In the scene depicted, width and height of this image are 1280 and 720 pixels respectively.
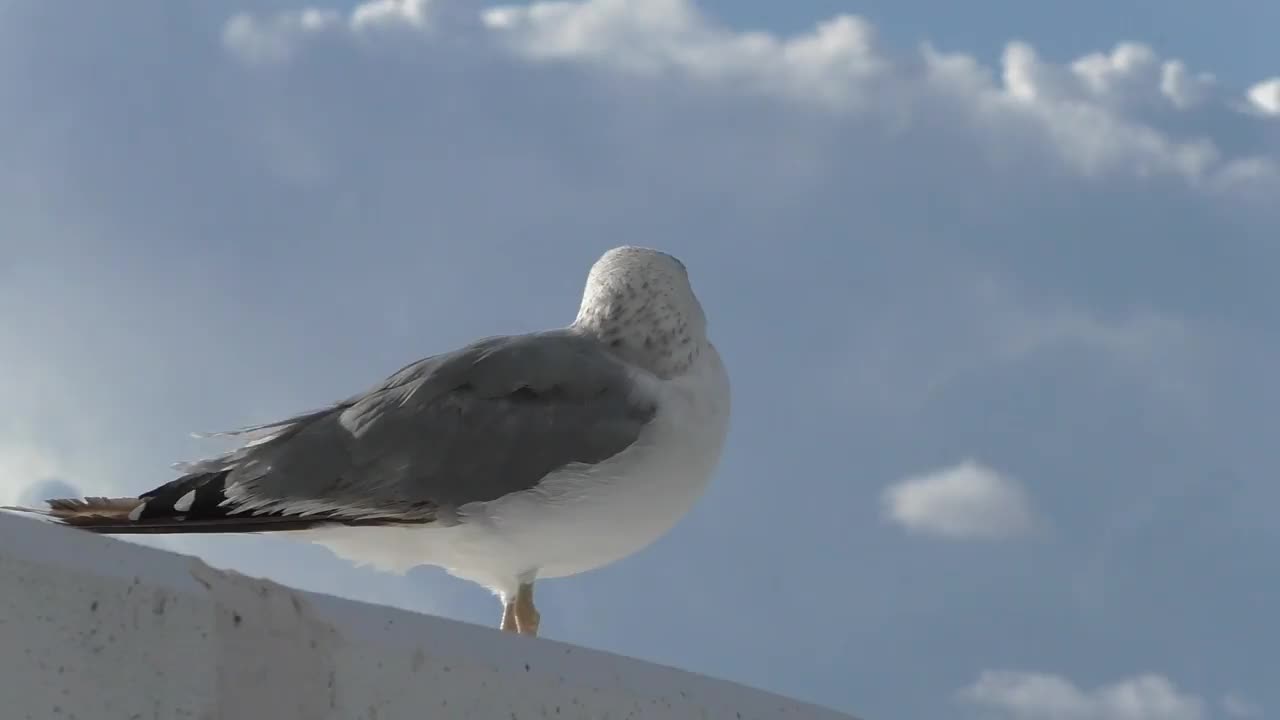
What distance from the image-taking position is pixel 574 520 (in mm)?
3451

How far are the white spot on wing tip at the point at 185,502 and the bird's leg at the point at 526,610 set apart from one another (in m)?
0.82

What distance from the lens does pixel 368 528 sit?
352cm

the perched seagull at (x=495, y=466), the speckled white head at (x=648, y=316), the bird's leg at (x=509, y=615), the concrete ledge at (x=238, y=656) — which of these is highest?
the speckled white head at (x=648, y=316)

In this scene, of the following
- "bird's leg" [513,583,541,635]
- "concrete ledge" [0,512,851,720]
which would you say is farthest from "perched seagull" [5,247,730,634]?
"concrete ledge" [0,512,851,720]

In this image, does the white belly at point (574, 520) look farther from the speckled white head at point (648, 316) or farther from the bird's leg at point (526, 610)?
the speckled white head at point (648, 316)

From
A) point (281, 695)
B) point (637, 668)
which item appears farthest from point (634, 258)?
point (281, 695)

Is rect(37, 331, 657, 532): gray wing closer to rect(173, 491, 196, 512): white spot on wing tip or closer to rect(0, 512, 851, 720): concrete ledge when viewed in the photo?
rect(173, 491, 196, 512): white spot on wing tip

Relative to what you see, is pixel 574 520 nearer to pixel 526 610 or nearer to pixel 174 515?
pixel 526 610

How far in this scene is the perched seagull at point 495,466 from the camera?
3.47 meters

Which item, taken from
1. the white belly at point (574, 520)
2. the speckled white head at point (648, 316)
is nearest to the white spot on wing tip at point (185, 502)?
the white belly at point (574, 520)

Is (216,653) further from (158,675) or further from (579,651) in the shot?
(579,651)

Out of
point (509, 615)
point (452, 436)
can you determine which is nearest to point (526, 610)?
point (509, 615)

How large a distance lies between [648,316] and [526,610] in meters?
0.84

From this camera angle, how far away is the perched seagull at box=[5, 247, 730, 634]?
347 cm
